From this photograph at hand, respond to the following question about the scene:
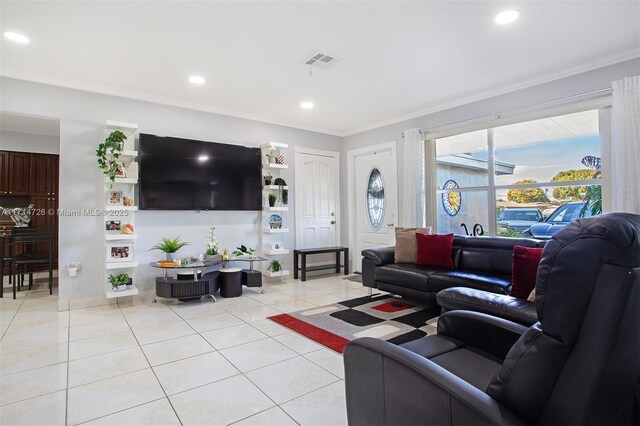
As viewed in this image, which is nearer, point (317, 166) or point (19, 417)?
point (19, 417)

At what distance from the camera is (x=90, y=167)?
4121mm

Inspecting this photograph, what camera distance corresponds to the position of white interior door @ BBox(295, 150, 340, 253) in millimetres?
5938

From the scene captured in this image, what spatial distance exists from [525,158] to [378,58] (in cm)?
229

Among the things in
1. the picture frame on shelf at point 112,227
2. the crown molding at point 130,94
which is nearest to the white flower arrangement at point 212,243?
the picture frame on shelf at point 112,227

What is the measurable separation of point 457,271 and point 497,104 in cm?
221

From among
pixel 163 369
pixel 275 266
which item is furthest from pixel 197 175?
pixel 163 369

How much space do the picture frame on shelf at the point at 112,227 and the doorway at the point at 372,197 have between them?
12.2ft

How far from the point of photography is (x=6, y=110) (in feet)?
12.1

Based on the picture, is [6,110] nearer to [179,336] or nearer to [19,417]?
[179,336]

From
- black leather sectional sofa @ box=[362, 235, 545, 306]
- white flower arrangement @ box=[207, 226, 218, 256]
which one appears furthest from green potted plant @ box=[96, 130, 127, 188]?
black leather sectional sofa @ box=[362, 235, 545, 306]

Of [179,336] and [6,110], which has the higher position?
[6,110]

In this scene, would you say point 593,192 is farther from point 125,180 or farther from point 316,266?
point 125,180

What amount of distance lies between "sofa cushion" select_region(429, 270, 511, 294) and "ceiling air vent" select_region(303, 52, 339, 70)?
246 centimetres

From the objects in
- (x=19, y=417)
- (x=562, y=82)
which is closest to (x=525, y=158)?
(x=562, y=82)
